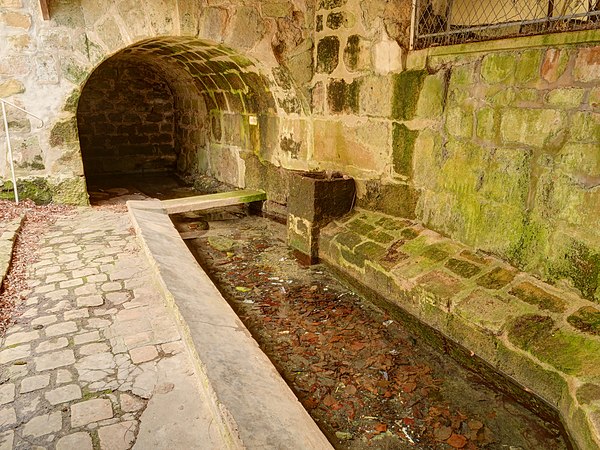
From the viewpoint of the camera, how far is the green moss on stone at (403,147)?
140 inches

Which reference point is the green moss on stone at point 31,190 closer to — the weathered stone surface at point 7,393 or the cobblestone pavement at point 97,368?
the cobblestone pavement at point 97,368

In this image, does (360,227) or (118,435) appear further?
(360,227)

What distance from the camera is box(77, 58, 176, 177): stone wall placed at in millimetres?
7527

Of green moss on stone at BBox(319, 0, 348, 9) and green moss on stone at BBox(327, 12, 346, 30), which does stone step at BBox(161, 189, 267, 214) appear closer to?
green moss on stone at BBox(327, 12, 346, 30)

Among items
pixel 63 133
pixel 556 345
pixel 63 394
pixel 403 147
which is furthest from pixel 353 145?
pixel 63 394

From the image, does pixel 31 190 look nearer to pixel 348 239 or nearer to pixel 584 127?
pixel 348 239

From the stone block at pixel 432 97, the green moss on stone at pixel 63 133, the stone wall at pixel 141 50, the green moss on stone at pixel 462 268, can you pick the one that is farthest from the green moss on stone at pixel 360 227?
the green moss on stone at pixel 63 133

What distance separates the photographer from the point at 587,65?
2.29m

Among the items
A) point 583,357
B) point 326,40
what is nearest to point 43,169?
point 326,40

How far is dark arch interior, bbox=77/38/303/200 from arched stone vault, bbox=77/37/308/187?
15 mm

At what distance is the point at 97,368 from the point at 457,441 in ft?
5.70

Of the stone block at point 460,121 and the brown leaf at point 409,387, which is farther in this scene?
the stone block at point 460,121

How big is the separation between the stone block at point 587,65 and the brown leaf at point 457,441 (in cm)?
193

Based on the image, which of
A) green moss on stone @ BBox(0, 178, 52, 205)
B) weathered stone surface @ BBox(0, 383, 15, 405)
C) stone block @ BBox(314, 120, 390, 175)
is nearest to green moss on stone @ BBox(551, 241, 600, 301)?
stone block @ BBox(314, 120, 390, 175)
